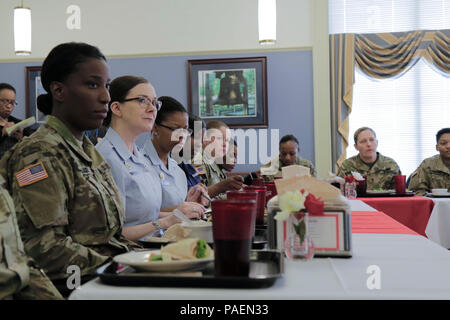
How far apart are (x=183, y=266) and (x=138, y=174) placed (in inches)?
43.1

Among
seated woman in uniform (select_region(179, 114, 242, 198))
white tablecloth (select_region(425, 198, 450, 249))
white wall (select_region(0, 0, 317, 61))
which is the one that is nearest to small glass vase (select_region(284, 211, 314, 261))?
seated woman in uniform (select_region(179, 114, 242, 198))

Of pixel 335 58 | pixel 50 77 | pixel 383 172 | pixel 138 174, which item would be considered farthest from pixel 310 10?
pixel 50 77

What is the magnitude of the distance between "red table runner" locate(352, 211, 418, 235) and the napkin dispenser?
0.52 meters

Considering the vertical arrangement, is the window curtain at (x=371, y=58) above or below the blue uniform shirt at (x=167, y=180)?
above

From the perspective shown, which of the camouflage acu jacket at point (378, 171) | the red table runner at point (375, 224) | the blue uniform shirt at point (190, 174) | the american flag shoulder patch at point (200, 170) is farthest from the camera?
the camouflage acu jacket at point (378, 171)

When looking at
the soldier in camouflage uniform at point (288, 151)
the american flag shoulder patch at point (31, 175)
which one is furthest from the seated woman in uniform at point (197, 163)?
the american flag shoulder patch at point (31, 175)

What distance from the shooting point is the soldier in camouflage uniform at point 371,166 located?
4.73m

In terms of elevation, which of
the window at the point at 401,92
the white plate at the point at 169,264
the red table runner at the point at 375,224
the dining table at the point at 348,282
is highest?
the window at the point at 401,92

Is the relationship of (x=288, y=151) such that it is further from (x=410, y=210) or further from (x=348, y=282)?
(x=348, y=282)

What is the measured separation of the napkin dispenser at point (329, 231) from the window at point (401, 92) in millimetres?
4712

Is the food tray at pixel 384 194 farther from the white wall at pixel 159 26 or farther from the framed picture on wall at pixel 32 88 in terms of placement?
the framed picture on wall at pixel 32 88

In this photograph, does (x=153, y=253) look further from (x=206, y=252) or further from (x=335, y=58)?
(x=335, y=58)

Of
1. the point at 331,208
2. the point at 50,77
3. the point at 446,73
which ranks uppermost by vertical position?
the point at 446,73

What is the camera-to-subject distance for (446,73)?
5590mm
